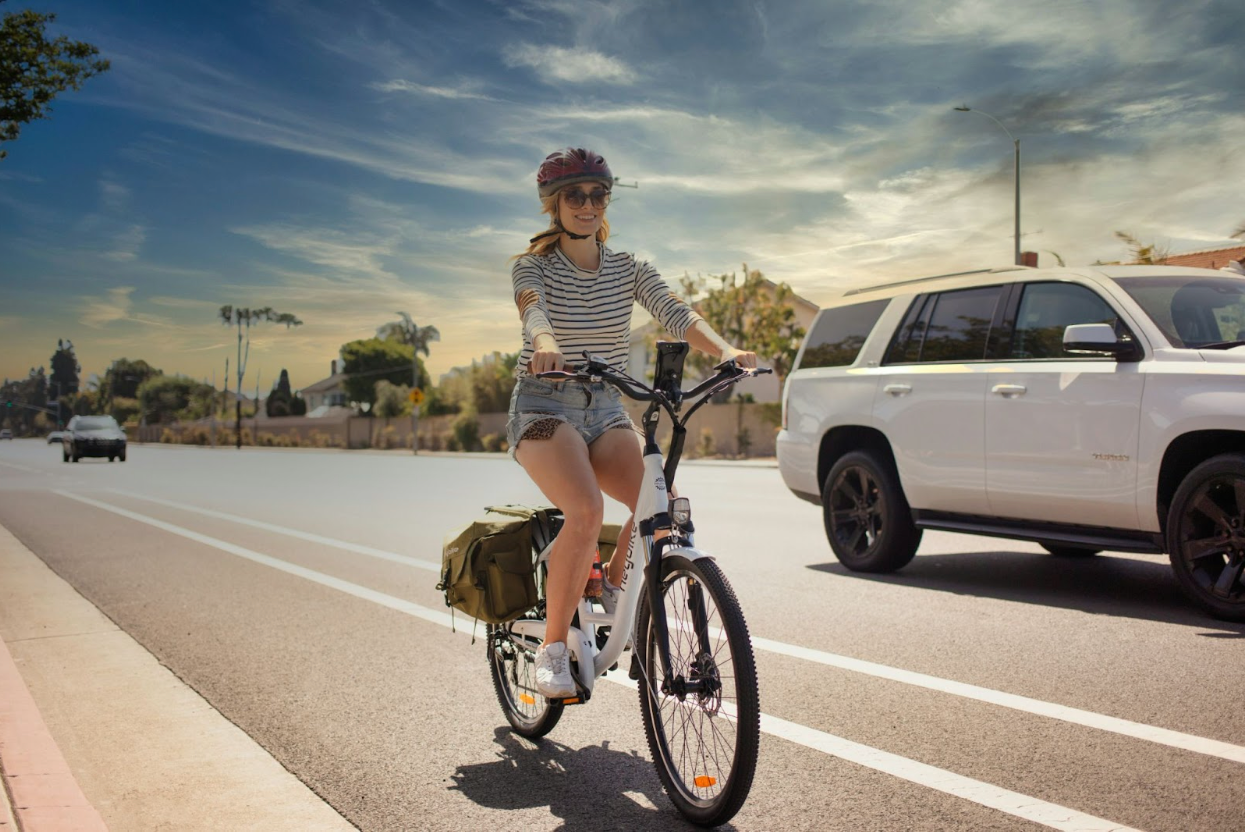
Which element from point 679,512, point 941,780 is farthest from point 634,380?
point 941,780

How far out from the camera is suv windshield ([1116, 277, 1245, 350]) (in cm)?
682

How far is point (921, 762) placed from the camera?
13.2ft

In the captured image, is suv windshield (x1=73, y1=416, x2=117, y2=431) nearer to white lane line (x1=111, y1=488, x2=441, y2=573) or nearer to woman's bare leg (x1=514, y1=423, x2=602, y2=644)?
white lane line (x1=111, y1=488, x2=441, y2=573)

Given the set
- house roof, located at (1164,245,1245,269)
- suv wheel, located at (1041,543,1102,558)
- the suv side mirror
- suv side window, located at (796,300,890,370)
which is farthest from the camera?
house roof, located at (1164,245,1245,269)

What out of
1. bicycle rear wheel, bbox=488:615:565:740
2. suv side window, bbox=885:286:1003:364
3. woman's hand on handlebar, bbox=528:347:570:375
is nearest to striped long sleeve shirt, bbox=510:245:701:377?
woman's hand on handlebar, bbox=528:347:570:375

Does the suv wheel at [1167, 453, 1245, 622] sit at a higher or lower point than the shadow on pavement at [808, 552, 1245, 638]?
higher

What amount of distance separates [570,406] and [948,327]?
486cm

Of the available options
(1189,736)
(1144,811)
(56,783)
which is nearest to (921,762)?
(1144,811)

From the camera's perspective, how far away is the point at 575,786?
3953 mm

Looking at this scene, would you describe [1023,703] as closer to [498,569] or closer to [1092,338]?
[498,569]

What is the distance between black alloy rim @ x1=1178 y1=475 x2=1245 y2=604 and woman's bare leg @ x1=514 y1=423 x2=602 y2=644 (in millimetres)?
4048

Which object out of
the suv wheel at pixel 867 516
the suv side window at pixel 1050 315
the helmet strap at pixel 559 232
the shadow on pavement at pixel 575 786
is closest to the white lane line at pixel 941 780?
the shadow on pavement at pixel 575 786

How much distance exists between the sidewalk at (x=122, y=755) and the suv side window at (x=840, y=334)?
5516mm

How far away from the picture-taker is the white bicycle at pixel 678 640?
10.7 ft
